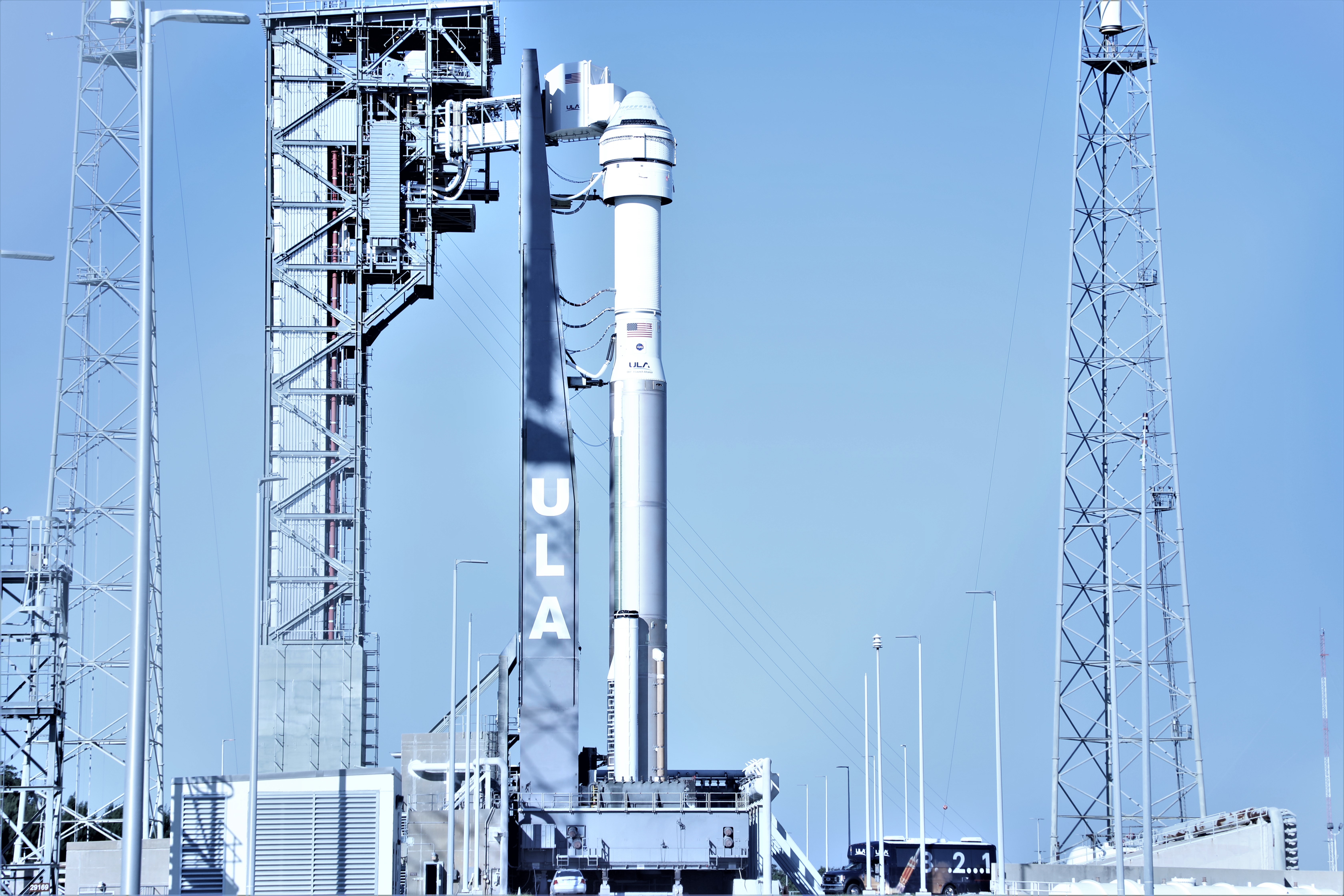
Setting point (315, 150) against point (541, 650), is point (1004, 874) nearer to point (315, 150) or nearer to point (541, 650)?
point (541, 650)

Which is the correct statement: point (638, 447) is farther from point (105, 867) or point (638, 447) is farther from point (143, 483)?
point (143, 483)

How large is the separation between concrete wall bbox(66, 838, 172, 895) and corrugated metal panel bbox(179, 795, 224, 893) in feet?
21.0

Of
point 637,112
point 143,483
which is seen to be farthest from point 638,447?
point 143,483

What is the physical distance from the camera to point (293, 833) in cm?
5756

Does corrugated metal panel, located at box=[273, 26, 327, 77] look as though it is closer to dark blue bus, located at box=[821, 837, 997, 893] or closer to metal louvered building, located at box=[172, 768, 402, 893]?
metal louvered building, located at box=[172, 768, 402, 893]

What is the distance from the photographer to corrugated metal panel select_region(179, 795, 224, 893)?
56.3 m

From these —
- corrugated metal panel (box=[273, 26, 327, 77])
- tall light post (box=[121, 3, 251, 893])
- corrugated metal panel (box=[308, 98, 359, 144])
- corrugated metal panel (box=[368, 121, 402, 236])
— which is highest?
corrugated metal panel (box=[273, 26, 327, 77])

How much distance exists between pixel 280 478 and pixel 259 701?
1885 centimetres

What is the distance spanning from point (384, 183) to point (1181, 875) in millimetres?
39476

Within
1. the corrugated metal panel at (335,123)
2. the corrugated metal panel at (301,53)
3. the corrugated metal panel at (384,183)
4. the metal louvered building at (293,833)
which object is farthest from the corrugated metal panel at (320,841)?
the corrugated metal panel at (301,53)

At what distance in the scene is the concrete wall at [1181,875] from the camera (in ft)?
177

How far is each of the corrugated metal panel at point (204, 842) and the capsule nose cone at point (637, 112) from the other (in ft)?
95.7

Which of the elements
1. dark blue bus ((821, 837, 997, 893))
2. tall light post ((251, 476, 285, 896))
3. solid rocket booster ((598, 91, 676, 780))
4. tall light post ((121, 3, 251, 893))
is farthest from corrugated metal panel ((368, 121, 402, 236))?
tall light post ((121, 3, 251, 893))

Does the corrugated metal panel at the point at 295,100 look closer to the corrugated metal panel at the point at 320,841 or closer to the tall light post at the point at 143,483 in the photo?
the corrugated metal panel at the point at 320,841
